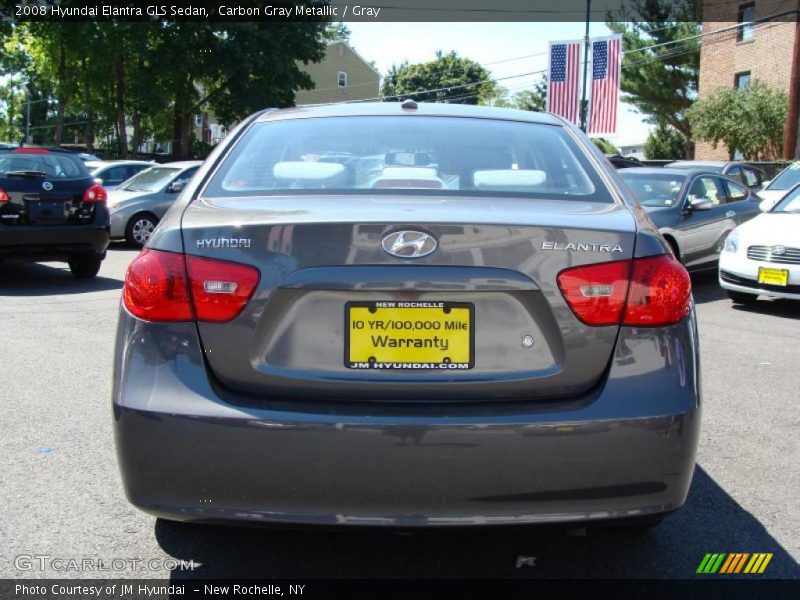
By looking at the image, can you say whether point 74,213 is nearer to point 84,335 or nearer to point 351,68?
point 84,335

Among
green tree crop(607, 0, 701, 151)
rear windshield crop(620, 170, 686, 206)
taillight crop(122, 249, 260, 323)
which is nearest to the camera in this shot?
taillight crop(122, 249, 260, 323)

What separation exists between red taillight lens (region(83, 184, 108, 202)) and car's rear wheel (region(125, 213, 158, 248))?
463cm

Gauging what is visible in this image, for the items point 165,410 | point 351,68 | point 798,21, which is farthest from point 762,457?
point 351,68

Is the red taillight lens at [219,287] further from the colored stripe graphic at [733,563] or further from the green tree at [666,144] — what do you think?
the green tree at [666,144]

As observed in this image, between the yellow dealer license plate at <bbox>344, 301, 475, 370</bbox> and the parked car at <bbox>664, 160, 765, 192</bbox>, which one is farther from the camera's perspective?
the parked car at <bbox>664, 160, 765, 192</bbox>

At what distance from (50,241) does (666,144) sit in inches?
1495

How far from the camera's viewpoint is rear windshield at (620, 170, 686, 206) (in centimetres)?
1067

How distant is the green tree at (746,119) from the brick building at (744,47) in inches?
36.4

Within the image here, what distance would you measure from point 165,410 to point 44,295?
7737 millimetres

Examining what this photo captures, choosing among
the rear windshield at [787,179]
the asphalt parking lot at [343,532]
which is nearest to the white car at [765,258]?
the asphalt parking lot at [343,532]

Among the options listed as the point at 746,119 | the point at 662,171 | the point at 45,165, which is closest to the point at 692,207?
the point at 662,171

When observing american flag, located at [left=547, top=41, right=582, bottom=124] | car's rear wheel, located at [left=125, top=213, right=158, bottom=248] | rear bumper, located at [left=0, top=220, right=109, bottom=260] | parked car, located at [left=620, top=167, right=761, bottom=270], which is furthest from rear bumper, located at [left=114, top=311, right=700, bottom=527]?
american flag, located at [left=547, top=41, right=582, bottom=124]

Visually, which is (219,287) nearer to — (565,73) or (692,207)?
(692,207)

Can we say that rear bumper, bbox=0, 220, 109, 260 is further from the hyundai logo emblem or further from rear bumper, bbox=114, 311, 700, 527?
the hyundai logo emblem
